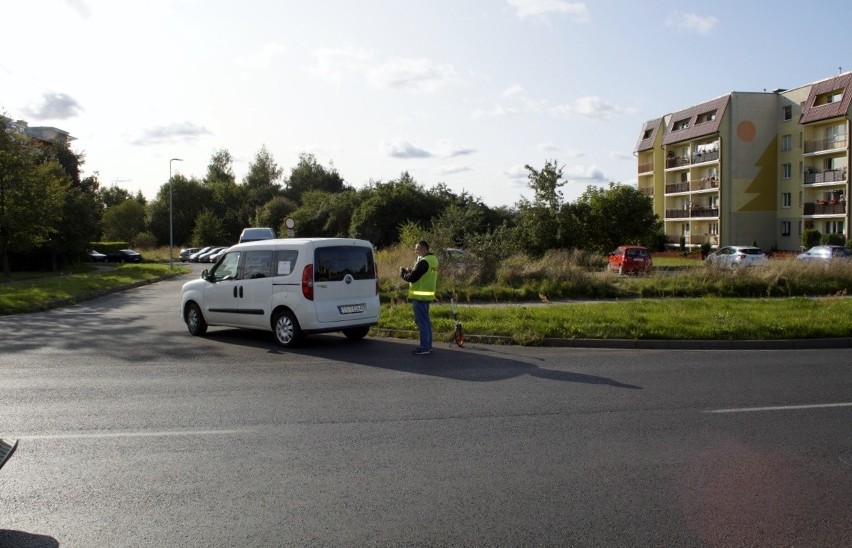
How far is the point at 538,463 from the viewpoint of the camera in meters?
6.05

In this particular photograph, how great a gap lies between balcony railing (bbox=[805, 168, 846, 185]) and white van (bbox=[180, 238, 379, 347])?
5133cm

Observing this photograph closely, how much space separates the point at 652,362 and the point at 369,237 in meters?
43.5

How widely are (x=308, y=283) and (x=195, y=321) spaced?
341cm

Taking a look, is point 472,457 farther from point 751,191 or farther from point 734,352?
point 751,191

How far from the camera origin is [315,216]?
6334 cm

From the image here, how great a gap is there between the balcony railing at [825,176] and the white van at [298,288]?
168 feet

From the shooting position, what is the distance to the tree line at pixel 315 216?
35.1 m

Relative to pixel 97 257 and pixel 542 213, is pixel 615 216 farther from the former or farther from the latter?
pixel 97 257

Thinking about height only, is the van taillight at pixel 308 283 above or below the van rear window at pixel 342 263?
below

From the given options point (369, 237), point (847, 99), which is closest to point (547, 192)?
point (369, 237)

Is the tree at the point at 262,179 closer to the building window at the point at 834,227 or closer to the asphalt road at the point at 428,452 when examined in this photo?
the building window at the point at 834,227

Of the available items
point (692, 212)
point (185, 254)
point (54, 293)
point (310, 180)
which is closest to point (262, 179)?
point (310, 180)

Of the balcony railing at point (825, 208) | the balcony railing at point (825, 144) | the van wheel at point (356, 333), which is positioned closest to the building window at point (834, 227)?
the balcony railing at point (825, 208)

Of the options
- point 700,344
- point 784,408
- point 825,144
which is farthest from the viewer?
point 825,144
